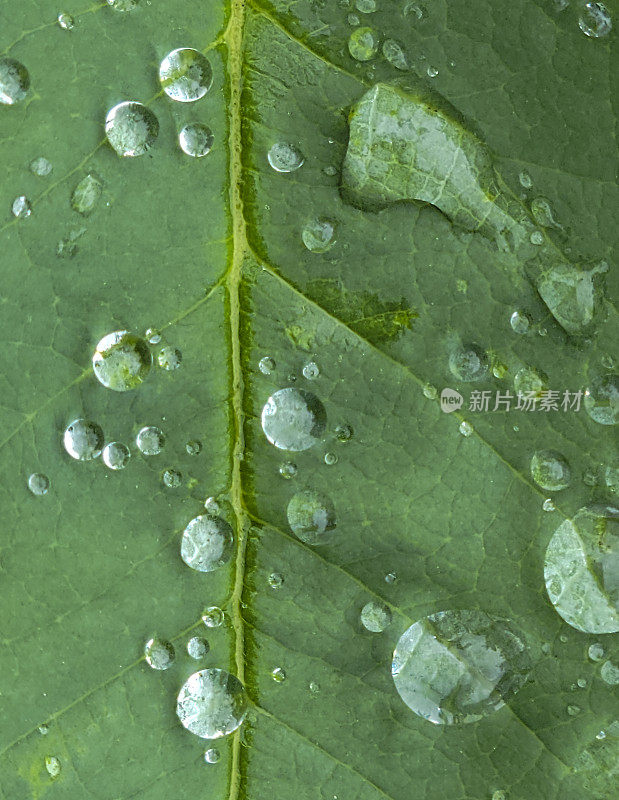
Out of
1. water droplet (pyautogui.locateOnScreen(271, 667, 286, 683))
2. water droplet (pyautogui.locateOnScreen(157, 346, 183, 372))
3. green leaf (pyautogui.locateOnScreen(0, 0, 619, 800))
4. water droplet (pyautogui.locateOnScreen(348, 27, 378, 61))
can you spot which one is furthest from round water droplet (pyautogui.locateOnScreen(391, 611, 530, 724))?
water droplet (pyautogui.locateOnScreen(348, 27, 378, 61))

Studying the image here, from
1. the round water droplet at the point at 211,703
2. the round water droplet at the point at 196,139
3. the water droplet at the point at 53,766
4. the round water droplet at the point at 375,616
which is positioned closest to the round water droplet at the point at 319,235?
the round water droplet at the point at 196,139

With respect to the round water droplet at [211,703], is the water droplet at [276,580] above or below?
above

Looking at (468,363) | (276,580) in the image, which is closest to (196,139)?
(468,363)

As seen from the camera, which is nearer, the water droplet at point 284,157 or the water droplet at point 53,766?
the water droplet at point 284,157

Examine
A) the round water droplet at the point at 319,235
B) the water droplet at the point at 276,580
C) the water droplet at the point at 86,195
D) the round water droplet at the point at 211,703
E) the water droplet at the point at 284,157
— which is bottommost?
the round water droplet at the point at 211,703

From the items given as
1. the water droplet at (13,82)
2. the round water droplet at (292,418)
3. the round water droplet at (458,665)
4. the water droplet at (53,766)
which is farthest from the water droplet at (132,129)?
the water droplet at (53,766)

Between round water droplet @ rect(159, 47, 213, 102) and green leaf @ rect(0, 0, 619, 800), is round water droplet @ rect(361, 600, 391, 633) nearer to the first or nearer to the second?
green leaf @ rect(0, 0, 619, 800)

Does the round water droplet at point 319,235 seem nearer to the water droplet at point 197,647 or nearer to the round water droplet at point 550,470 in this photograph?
the round water droplet at point 550,470
